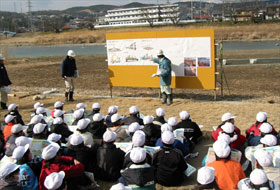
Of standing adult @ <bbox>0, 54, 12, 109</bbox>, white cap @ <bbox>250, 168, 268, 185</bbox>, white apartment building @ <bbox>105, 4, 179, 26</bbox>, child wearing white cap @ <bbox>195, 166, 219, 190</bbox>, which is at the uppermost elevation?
white apartment building @ <bbox>105, 4, 179, 26</bbox>

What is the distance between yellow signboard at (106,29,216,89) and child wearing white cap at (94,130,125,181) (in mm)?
6428

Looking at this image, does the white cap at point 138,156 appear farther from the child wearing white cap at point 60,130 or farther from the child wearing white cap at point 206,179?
the child wearing white cap at point 60,130

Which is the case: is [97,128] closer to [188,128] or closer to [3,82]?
[188,128]

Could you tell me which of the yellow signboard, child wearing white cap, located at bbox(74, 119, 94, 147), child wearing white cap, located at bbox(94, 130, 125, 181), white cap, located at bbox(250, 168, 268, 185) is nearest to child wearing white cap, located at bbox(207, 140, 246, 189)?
white cap, located at bbox(250, 168, 268, 185)

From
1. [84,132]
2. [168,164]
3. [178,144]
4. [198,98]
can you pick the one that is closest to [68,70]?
[198,98]

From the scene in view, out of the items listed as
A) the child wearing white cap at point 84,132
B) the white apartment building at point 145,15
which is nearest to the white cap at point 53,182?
the child wearing white cap at point 84,132

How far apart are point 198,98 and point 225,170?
7416 mm

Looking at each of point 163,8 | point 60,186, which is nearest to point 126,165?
point 60,186

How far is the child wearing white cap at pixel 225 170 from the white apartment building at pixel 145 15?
84.4m

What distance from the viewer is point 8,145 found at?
5.66 meters

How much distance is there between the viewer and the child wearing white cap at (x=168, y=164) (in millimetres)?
4734

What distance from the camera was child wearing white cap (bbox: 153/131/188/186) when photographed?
186 inches

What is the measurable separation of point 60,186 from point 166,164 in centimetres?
167

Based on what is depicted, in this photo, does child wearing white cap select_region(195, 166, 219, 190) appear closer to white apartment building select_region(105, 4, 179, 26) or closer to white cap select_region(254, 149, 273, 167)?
white cap select_region(254, 149, 273, 167)
